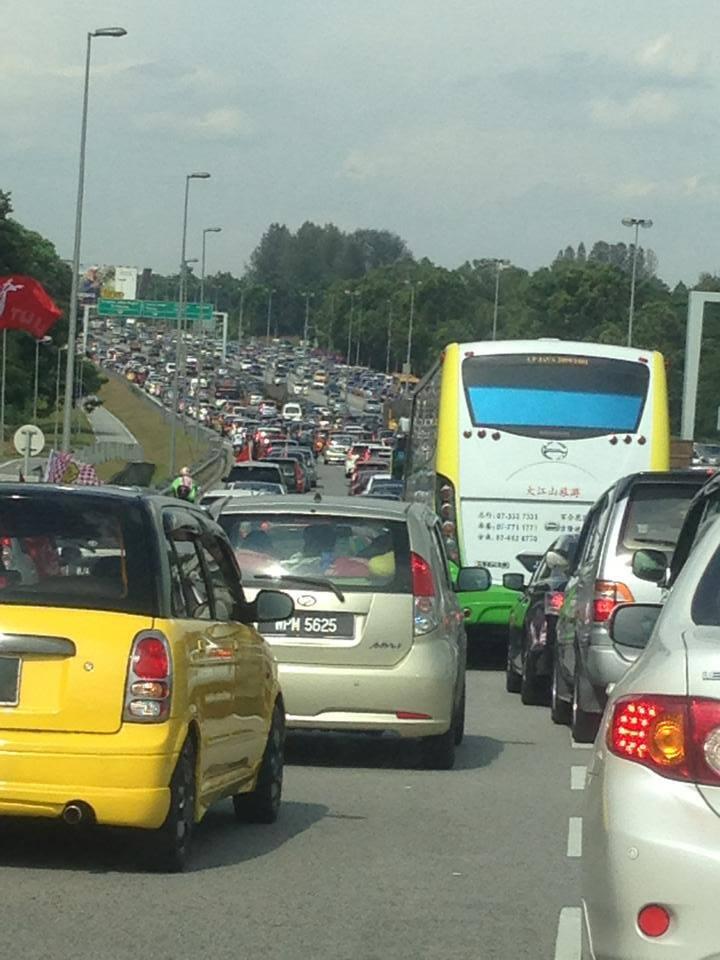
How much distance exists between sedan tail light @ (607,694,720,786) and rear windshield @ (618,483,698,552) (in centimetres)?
977

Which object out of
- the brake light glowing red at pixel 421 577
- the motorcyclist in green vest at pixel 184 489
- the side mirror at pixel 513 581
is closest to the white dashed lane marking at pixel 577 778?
the brake light glowing red at pixel 421 577

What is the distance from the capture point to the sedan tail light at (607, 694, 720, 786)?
5023 mm

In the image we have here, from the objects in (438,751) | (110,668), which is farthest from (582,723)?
(110,668)

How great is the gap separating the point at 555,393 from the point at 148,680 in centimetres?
1646

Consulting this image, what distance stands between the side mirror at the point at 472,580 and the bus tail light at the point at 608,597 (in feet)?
2.88

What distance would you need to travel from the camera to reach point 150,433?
142625 millimetres

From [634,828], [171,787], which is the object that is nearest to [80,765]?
[171,787]

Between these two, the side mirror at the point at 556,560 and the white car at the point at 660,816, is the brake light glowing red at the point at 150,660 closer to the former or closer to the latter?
the white car at the point at 660,816

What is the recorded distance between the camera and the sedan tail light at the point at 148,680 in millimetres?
8297

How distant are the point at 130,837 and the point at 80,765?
1467 millimetres

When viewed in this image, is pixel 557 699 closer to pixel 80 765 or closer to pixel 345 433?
pixel 80 765

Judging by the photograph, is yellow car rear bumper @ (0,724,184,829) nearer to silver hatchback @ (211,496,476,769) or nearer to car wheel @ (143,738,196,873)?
car wheel @ (143,738,196,873)

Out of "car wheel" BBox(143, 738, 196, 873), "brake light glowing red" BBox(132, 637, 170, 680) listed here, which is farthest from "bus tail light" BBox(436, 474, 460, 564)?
"brake light glowing red" BBox(132, 637, 170, 680)

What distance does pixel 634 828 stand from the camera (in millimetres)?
5051
